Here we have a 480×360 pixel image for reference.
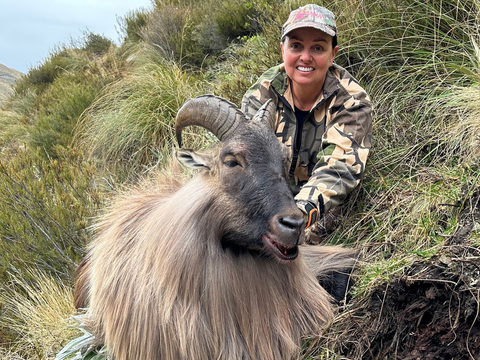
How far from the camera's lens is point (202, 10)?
1059cm

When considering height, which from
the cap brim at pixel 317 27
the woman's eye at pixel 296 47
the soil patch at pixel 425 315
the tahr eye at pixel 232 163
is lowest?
the soil patch at pixel 425 315

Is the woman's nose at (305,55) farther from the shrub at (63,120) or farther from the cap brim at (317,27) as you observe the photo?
the shrub at (63,120)

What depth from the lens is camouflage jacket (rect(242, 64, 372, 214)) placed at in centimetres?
340

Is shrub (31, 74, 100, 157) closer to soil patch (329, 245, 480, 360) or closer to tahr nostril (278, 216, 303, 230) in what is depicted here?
tahr nostril (278, 216, 303, 230)

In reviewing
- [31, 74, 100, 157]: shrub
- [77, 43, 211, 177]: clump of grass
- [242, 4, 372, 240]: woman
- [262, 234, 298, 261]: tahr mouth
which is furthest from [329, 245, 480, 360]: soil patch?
[31, 74, 100, 157]: shrub

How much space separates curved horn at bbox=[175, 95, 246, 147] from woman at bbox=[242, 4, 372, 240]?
625 mm

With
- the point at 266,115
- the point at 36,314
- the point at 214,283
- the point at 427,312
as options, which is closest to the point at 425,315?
the point at 427,312

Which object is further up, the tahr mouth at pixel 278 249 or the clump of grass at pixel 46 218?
the tahr mouth at pixel 278 249

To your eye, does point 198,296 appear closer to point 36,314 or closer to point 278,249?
point 278,249

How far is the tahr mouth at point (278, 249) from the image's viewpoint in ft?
8.54

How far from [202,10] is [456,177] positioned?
8535 millimetres

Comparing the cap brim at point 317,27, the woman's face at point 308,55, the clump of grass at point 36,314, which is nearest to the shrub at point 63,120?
the clump of grass at point 36,314

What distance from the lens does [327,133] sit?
3.69 m

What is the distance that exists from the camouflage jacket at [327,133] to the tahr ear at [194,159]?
27.0 inches
